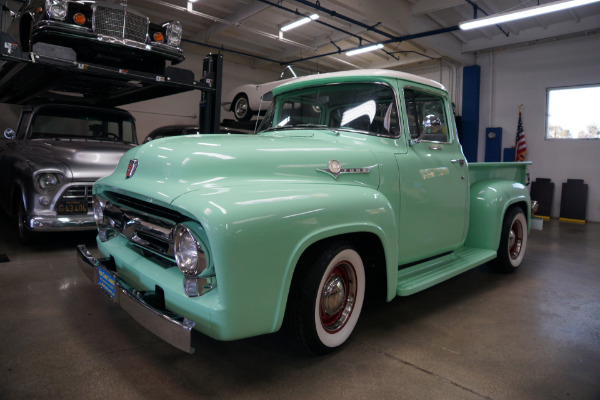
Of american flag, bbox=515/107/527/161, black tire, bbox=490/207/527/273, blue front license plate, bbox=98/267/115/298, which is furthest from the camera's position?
american flag, bbox=515/107/527/161

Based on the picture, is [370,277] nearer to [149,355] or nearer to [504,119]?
[149,355]

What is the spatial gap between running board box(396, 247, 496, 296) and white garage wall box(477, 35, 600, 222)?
804cm

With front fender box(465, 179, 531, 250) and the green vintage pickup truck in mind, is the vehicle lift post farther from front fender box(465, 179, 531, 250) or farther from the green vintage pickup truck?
front fender box(465, 179, 531, 250)

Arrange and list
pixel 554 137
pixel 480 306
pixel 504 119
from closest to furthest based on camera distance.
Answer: pixel 480 306 → pixel 554 137 → pixel 504 119

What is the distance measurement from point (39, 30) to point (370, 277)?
4.28 m

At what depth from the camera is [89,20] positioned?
4477mm

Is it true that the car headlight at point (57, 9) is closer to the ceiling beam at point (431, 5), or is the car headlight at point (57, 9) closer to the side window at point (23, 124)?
the side window at point (23, 124)

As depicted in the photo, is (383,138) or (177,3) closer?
(383,138)

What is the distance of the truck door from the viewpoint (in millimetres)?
2752

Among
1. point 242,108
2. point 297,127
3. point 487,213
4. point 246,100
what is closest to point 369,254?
point 297,127

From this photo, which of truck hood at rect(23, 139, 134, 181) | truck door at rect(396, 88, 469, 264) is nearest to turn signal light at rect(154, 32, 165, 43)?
truck hood at rect(23, 139, 134, 181)

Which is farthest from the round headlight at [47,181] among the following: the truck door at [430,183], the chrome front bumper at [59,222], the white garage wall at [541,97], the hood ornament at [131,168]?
the white garage wall at [541,97]

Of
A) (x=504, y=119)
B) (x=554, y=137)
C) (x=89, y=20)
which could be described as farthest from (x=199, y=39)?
(x=554, y=137)

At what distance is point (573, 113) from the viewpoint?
9.91 metres
